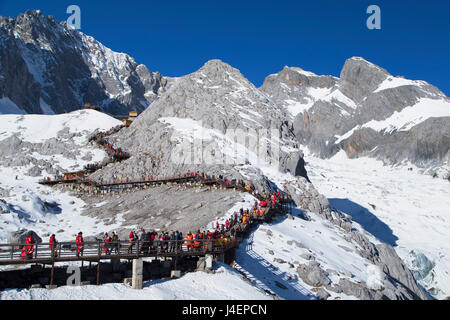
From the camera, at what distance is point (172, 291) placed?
19.2 metres

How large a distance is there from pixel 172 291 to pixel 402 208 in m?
75.6

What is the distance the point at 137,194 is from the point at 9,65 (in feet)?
441

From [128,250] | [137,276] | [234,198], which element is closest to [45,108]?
[234,198]

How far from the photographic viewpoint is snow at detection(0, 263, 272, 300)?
17.2 metres

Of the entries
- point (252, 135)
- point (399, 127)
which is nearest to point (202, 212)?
point (252, 135)

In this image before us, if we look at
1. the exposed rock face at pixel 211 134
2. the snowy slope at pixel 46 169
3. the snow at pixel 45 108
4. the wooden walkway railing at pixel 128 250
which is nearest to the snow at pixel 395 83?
the exposed rock face at pixel 211 134

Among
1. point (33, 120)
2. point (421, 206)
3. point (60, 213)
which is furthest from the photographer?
point (421, 206)

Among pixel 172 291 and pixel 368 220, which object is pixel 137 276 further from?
pixel 368 220

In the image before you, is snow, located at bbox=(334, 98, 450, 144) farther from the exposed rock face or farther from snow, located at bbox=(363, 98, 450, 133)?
the exposed rock face

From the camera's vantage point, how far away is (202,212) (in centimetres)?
3591

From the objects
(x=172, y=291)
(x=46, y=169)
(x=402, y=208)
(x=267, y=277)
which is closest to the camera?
(x=172, y=291)

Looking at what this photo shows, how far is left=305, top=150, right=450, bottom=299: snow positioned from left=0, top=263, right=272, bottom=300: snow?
132 ft

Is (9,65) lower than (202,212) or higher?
higher
